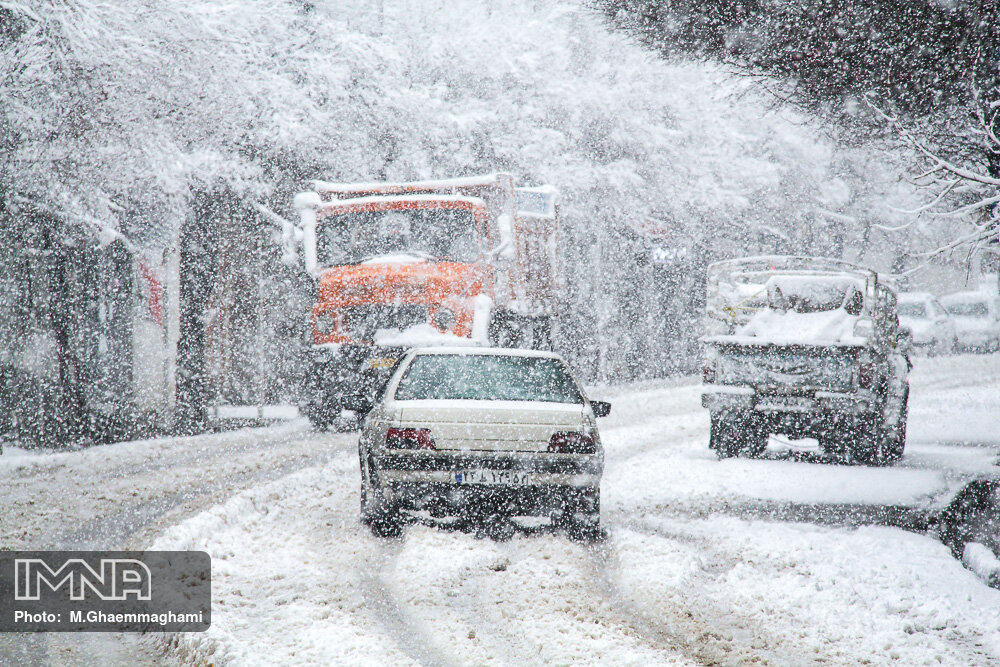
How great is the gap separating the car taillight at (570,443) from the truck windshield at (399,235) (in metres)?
7.03

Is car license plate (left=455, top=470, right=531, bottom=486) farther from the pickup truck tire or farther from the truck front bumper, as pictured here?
the pickup truck tire

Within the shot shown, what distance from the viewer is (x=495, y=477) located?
7371 mm

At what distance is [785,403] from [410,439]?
564cm

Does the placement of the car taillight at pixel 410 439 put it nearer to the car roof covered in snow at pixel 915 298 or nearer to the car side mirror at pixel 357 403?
the car side mirror at pixel 357 403

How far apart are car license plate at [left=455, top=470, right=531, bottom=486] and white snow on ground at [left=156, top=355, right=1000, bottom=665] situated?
1.64 feet

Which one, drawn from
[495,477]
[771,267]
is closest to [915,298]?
[771,267]

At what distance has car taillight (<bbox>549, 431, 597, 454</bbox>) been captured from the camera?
7.45 m

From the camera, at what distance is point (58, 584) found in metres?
6.32

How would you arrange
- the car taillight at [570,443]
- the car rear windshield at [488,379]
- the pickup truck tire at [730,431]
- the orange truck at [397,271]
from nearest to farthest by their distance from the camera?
1. the car taillight at [570,443]
2. the car rear windshield at [488,379]
3. the pickup truck tire at [730,431]
4. the orange truck at [397,271]

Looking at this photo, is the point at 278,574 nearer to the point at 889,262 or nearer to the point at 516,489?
the point at 516,489

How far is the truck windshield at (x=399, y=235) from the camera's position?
14242mm

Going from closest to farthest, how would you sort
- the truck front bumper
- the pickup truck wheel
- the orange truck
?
the truck front bumper, the pickup truck wheel, the orange truck

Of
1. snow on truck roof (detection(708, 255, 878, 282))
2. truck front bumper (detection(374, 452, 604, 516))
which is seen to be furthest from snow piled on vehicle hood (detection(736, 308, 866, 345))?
truck front bumper (detection(374, 452, 604, 516))

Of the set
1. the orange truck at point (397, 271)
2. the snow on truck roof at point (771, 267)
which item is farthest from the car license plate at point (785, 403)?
the orange truck at point (397, 271)
